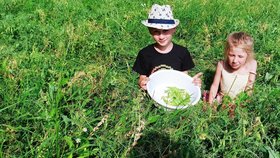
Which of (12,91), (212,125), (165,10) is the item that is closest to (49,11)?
(165,10)

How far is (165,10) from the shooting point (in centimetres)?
363

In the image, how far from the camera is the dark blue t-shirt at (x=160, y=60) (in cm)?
371

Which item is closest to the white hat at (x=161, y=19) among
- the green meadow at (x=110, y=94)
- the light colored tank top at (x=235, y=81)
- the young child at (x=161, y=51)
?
the young child at (x=161, y=51)

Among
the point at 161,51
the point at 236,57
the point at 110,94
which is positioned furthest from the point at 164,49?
the point at 110,94

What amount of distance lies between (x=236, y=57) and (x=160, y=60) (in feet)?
2.24

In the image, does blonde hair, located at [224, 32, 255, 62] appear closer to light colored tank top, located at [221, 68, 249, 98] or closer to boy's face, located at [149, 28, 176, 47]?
light colored tank top, located at [221, 68, 249, 98]

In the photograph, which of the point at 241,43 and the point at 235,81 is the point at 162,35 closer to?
the point at 241,43

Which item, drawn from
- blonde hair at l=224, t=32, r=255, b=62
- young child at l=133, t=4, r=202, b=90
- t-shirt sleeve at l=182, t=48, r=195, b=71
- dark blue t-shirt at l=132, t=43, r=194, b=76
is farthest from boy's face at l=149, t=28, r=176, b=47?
blonde hair at l=224, t=32, r=255, b=62

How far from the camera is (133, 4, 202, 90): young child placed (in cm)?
356

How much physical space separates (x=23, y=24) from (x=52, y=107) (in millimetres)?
2380

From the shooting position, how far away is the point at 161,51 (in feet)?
12.3

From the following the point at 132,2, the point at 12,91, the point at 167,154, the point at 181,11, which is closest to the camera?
the point at 167,154

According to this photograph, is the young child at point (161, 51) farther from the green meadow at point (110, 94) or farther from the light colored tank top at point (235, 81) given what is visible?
the light colored tank top at point (235, 81)

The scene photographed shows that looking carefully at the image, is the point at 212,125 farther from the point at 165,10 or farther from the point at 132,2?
the point at 132,2
